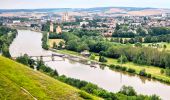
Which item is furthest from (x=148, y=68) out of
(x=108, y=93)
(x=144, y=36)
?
(x=144, y=36)

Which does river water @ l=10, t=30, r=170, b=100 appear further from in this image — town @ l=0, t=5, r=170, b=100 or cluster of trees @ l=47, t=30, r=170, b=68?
cluster of trees @ l=47, t=30, r=170, b=68

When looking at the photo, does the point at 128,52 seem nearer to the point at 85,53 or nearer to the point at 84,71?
the point at 85,53

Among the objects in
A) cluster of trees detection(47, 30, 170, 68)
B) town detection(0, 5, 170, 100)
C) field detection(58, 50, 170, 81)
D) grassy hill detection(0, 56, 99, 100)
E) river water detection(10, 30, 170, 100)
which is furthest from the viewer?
cluster of trees detection(47, 30, 170, 68)

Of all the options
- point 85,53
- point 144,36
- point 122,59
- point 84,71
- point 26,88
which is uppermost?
point 26,88

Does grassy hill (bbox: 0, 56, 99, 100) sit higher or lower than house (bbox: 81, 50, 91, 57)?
higher

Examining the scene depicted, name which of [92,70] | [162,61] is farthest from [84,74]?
[162,61]

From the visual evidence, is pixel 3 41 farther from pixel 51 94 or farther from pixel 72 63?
pixel 51 94

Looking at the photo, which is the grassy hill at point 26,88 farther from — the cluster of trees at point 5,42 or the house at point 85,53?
the house at point 85,53

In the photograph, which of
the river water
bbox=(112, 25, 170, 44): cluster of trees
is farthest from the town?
bbox=(112, 25, 170, 44): cluster of trees
